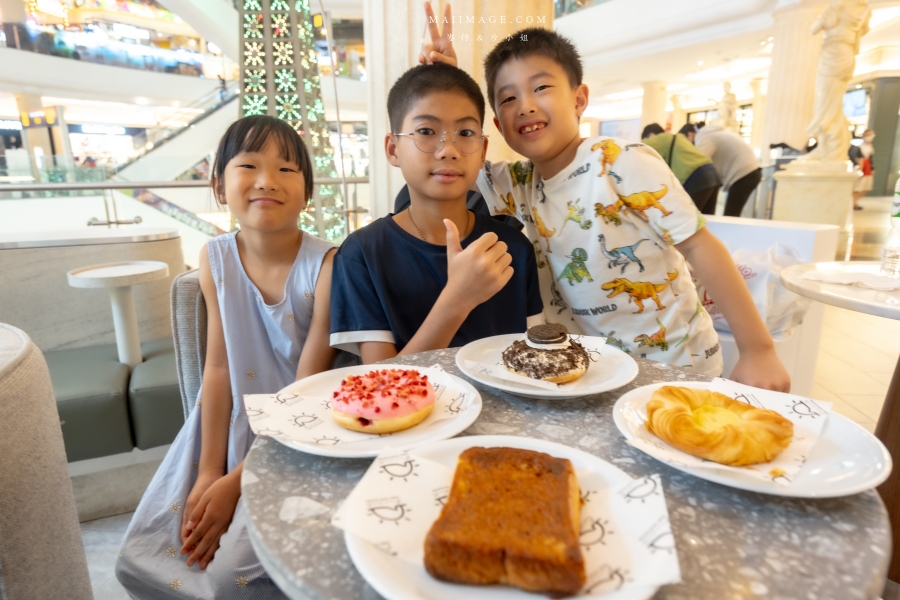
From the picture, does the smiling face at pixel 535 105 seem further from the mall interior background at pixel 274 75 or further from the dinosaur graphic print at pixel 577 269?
the mall interior background at pixel 274 75

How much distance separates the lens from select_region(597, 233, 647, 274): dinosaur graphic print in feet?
4.97

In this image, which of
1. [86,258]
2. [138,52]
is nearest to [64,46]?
[138,52]

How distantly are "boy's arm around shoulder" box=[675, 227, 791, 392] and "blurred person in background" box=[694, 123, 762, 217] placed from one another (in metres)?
4.17

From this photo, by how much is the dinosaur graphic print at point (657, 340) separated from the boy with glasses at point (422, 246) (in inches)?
12.5

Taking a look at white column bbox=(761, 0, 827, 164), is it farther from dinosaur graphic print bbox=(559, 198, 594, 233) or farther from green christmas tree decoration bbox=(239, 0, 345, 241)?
dinosaur graphic print bbox=(559, 198, 594, 233)

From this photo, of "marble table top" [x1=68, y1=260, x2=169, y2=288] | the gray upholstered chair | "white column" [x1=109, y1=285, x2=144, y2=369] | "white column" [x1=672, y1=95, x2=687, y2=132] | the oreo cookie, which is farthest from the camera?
"white column" [x1=672, y1=95, x2=687, y2=132]

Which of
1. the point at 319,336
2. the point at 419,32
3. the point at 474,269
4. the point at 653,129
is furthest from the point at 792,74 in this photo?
the point at 319,336

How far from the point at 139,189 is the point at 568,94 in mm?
3474

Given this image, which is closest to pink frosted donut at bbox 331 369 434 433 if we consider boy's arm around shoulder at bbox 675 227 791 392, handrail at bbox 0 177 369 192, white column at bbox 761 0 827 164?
boy's arm around shoulder at bbox 675 227 791 392

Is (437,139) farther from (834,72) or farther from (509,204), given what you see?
(834,72)

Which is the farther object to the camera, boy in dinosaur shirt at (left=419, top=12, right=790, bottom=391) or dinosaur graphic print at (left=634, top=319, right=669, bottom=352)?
dinosaur graphic print at (left=634, top=319, right=669, bottom=352)

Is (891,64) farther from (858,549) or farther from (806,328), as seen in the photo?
(858,549)

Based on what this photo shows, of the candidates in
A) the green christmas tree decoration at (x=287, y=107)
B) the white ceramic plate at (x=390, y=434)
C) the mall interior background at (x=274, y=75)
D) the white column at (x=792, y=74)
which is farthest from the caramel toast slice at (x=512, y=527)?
the white column at (x=792, y=74)

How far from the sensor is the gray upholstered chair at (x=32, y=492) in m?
0.84
